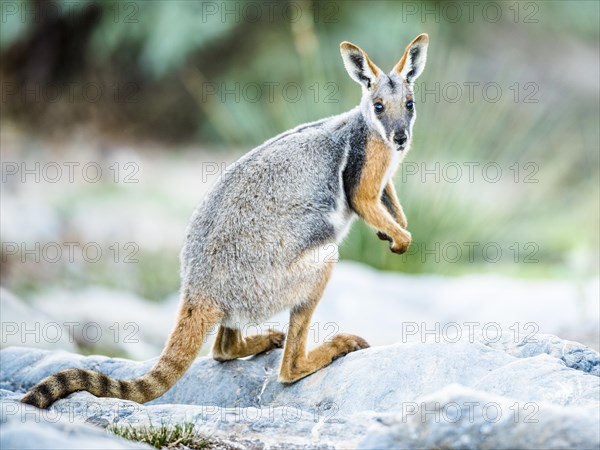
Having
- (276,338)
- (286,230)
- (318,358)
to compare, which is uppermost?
(286,230)

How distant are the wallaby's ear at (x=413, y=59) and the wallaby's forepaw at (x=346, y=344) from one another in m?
1.93

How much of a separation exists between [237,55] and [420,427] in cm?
1636

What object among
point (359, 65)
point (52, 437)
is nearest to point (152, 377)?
point (52, 437)

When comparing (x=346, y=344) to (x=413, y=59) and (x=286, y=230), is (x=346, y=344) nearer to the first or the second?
(x=286, y=230)

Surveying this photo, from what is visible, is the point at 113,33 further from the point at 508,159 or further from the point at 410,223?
the point at 410,223

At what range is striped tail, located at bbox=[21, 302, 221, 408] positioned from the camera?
5652mm

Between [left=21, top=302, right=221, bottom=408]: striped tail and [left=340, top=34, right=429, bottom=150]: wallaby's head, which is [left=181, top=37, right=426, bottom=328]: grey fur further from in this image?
[left=21, top=302, right=221, bottom=408]: striped tail

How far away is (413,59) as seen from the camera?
664cm

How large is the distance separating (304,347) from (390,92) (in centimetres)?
190

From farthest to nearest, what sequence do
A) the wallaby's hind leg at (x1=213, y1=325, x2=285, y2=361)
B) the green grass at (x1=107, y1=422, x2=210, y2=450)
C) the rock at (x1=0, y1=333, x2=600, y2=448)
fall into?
the wallaby's hind leg at (x1=213, y1=325, x2=285, y2=361)
the green grass at (x1=107, y1=422, x2=210, y2=450)
the rock at (x1=0, y1=333, x2=600, y2=448)

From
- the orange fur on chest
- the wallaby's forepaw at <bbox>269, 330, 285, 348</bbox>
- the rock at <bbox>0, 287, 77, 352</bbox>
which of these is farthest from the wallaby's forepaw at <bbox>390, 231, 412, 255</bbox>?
the rock at <bbox>0, 287, 77, 352</bbox>

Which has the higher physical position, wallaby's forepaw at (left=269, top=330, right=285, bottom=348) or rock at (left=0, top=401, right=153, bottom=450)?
rock at (left=0, top=401, right=153, bottom=450)

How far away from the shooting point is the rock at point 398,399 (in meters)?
4.25

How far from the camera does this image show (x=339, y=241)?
6422 millimetres
